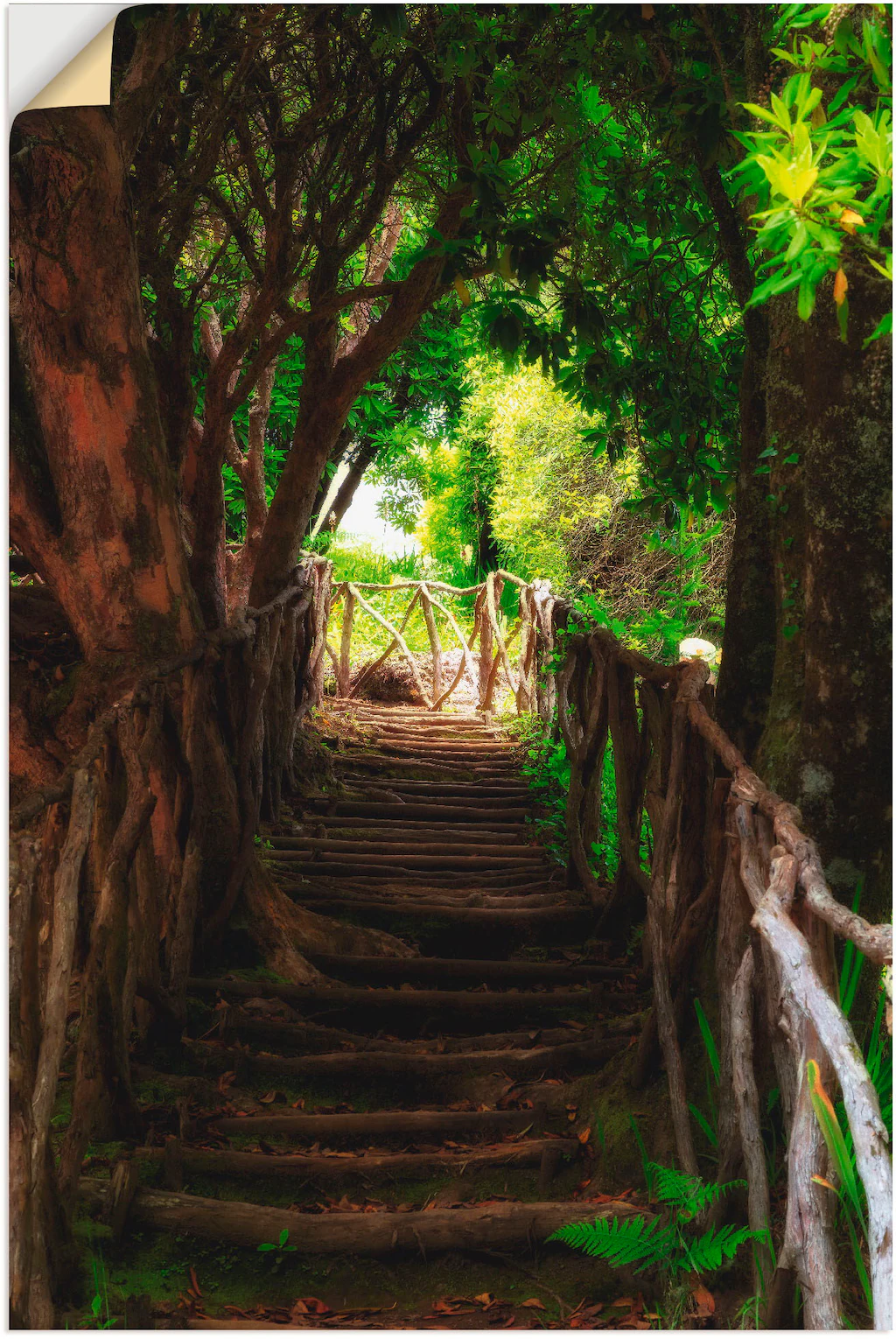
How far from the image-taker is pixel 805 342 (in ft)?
6.61

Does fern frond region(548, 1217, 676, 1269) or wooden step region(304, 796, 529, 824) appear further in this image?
wooden step region(304, 796, 529, 824)

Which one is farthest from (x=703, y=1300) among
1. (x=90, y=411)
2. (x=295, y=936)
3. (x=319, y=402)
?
(x=319, y=402)

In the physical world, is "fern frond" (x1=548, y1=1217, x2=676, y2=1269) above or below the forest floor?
above

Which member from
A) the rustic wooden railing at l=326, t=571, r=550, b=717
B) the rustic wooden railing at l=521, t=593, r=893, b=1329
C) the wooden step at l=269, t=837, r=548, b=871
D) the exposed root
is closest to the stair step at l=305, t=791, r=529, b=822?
A: the wooden step at l=269, t=837, r=548, b=871

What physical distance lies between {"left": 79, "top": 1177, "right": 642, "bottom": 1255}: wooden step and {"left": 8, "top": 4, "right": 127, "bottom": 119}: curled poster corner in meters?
2.04

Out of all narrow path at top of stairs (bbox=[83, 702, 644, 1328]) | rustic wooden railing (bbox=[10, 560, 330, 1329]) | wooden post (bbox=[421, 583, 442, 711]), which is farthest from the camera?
wooden post (bbox=[421, 583, 442, 711])

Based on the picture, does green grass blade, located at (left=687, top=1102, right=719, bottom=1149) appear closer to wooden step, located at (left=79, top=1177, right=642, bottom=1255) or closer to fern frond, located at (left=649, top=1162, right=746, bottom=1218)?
fern frond, located at (left=649, top=1162, right=746, bottom=1218)

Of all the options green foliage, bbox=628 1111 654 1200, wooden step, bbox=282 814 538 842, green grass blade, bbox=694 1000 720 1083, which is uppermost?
green grass blade, bbox=694 1000 720 1083

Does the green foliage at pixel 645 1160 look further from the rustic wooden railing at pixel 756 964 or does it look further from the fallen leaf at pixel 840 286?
the fallen leaf at pixel 840 286

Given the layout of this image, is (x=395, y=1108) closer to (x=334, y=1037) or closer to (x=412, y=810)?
(x=334, y=1037)

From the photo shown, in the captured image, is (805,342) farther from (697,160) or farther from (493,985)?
(493,985)

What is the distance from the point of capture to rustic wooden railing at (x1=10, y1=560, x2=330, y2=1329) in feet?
5.18

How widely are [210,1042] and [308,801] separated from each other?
8.05ft

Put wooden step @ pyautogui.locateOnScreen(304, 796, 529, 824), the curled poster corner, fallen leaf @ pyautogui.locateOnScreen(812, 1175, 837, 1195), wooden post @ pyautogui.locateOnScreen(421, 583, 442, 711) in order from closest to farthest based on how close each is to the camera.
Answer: fallen leaf @ pyautogui.locateOnScreen(812, 1175, 837, 1195), the curled poster corner, wooden step @ pyautogui.locateOnScreen(304, 796, 529, 824), wooden post @ pyautogui.locateOnScreen(421, 583, 442, 711)
